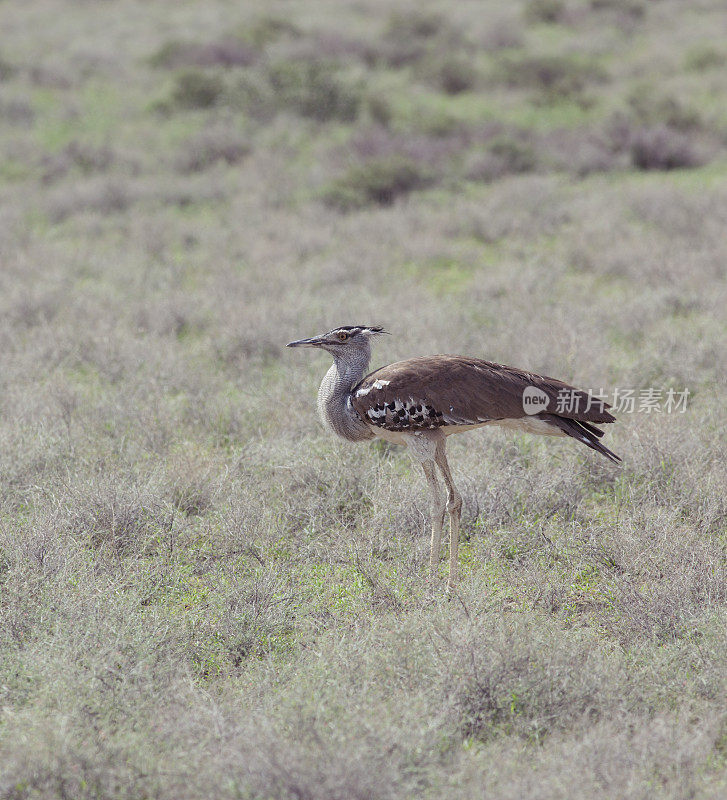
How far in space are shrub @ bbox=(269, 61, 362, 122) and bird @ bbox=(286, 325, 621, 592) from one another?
11.0 m

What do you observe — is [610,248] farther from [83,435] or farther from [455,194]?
[83,435]

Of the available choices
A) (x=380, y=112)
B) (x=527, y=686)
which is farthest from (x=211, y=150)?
(x=527, y=686)

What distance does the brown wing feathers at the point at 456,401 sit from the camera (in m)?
4.11

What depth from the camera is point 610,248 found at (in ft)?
29.7

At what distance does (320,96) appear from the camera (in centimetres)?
1448

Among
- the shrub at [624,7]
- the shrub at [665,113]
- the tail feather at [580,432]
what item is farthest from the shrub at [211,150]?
the shrub at [624,7]

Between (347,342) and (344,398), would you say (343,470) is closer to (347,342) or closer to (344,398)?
(344,398)

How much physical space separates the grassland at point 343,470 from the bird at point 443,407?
490mm

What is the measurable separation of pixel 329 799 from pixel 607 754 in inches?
36.5

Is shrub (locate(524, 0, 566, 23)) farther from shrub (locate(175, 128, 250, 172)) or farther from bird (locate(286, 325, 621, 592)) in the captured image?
bird (locate(286, 325, 621, 592))

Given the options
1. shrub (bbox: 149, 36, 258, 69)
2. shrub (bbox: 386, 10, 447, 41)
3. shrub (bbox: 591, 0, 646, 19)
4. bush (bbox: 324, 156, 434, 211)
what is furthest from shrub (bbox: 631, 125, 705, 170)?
shrub (bbox: 591, 0, 646, 19)

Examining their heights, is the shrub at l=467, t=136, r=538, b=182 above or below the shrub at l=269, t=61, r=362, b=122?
below

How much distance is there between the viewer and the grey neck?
4309 millimetres

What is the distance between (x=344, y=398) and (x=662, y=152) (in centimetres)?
968
